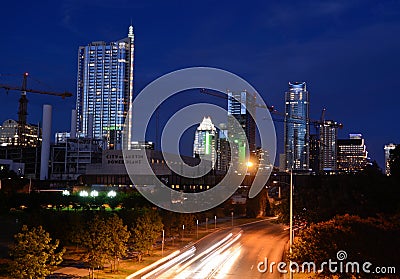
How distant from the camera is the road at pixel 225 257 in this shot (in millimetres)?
36500

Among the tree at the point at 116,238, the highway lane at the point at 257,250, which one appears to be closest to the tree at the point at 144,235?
the tree at the point at 116,238

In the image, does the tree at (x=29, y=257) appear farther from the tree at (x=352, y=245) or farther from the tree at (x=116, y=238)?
the tree at (x=352, y=245)

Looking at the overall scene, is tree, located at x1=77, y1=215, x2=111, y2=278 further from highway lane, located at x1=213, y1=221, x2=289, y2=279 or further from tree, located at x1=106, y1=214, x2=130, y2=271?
highway lane, located at x1=213, y1=221, x2=289, y2=279

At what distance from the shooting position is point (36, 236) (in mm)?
27672

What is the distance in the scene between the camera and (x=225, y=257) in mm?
45500

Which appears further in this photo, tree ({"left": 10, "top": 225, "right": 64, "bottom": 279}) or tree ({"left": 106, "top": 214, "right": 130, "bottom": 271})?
tree ({"left": 106, "top": 214, "right": 130, "bottom": 271})

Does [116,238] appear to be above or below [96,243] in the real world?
above

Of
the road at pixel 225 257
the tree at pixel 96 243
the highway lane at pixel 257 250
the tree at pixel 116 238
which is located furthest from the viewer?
the tree at pixel 116 238

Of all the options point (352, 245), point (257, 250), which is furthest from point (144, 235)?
point (352, 245)

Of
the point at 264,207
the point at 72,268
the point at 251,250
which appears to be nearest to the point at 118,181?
the point at 264,207

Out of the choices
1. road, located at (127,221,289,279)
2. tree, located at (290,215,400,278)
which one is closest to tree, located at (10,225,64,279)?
road, located at (127,221,289,279)

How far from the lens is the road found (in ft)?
120

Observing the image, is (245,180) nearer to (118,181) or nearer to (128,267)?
(118,181)

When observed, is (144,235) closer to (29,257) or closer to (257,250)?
(257,250)
